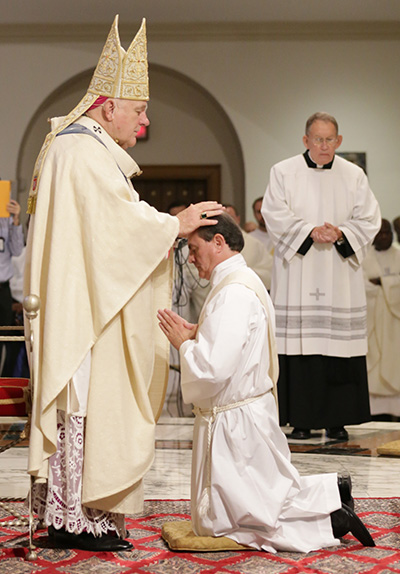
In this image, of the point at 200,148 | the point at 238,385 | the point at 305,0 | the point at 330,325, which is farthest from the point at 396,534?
the point at 200,148

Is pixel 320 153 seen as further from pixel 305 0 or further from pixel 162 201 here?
pixel 162 201

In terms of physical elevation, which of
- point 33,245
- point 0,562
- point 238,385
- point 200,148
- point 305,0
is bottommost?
point 0,562

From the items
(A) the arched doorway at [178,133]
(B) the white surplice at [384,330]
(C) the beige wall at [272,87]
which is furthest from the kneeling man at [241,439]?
(A) the arched doorway at [178,133]

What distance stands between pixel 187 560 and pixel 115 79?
2.12 m

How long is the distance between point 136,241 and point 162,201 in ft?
29.7

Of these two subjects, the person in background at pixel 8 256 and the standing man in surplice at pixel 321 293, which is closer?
the standing man in surplice at pixel 321 293

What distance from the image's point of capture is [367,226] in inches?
256

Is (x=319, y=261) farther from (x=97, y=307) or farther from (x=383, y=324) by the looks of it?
(x=97, y=307)

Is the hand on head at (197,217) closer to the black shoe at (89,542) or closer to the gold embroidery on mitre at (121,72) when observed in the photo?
the gold embroidery on mitre at (121,72)

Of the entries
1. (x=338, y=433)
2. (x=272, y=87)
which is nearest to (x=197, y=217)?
(x=338, y=433)

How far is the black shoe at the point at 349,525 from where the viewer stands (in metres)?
3.64

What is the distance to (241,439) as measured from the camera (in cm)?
362

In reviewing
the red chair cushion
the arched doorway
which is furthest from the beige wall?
the red chair cushion

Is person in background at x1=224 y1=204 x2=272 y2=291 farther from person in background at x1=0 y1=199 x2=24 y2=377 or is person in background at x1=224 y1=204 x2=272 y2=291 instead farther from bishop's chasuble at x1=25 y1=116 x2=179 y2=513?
bishop's chasuble at x1=25 y1=116 x2=179 y2=513
